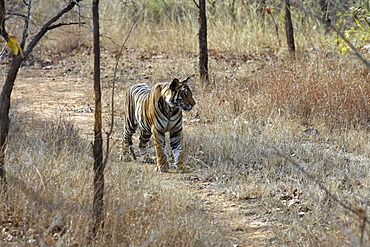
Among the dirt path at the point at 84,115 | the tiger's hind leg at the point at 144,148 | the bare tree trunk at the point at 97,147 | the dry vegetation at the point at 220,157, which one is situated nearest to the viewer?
the bare tree trunk at the point at 97,147

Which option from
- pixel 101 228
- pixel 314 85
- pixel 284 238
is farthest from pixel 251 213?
pixel 314 85

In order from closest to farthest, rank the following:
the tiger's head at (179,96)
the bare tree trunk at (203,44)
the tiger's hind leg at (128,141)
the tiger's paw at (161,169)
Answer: the tiger's head at (179,96)
the tiger's paw at (161,169)
the tiger's hind leg at (128,141)
the bare tree trunk at (203,44)

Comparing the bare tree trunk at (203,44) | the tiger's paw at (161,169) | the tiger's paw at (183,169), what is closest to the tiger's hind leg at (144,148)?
the tiger's paw at (161,169)

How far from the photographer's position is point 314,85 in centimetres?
845

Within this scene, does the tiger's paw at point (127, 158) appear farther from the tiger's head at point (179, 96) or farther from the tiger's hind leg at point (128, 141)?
the tiger's head at point (179, 96)

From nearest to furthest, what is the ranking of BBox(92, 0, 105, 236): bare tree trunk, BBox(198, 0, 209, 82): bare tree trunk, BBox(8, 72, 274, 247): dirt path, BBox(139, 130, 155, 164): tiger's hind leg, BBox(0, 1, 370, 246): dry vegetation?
BBox(92, 0, 105, 236): bare tree trunk < BBox(0, 1, 370, 246): dry vegetation < BBox(8, 72, 274, 247): dirt path < BBox(139, 130, 155, 164): tiger's hind leg < BBox(198, 0, 209, 82): bare tree trunk

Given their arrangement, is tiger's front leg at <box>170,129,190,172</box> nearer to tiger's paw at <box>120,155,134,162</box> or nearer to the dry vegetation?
the dry vegetation

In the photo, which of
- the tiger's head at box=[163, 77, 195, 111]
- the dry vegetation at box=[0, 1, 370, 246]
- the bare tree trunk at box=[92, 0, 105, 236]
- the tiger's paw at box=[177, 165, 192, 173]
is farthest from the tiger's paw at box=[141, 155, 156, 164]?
the bare tree trunk at box=[92, 0, 105, 236]

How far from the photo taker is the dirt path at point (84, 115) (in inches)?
195

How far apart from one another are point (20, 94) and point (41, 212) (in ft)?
23.3

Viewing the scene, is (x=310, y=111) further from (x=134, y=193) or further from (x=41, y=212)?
(x=41, y=212)

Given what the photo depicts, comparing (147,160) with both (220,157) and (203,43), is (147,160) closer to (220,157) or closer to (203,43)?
(220,157)

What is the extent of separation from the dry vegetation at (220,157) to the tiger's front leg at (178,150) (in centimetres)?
16

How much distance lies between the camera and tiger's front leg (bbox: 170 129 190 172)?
→ 664 cm
